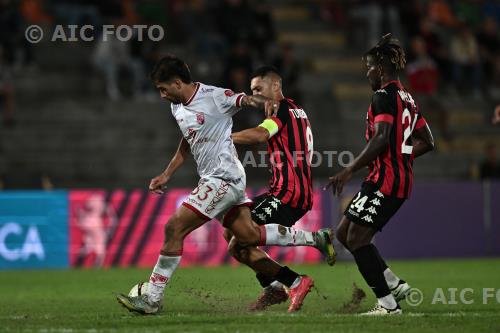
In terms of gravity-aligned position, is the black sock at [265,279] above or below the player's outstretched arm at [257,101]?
below

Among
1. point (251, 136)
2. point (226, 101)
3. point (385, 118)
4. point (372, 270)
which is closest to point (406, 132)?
point (385, 118)

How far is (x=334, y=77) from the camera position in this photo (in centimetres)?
2308

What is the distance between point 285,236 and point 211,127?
1223 millimetres

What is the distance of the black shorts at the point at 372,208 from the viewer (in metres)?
9.27

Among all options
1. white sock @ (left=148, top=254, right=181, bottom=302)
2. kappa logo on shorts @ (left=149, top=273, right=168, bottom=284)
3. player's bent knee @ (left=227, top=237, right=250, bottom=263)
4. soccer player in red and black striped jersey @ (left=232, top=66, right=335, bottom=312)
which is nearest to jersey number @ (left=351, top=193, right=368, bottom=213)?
soccer player in red and black striped jersey @ (left=232, top=66, right=335, bottom=312)

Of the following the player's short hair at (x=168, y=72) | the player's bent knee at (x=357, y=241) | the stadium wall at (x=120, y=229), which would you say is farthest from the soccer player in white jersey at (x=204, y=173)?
the stadium wall at (x=120, y=229)

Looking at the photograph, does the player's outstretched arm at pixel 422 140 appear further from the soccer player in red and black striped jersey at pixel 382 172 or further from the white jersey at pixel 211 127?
the white jersey at pixel 211 127

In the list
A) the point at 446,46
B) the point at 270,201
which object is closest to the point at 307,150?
the point at 270,201

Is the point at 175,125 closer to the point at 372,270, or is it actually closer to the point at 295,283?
the point at 295,283

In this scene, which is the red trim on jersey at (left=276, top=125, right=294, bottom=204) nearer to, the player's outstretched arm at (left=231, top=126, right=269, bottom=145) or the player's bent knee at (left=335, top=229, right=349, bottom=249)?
the player's outstretched arm at (left=231, top=126, right=269, bottom=145)

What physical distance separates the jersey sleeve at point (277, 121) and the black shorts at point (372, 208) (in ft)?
3.44

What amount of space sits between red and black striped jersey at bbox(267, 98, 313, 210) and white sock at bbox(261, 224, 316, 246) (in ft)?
1.21

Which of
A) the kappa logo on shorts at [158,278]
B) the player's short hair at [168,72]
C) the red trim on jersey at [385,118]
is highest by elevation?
the player's short hair at [168,72]

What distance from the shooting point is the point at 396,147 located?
368 inches
